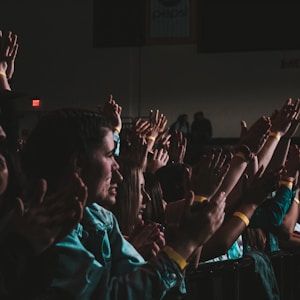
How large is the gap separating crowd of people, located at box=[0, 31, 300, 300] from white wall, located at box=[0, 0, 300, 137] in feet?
39.5

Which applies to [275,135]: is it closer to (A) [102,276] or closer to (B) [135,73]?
(A) [102,276]

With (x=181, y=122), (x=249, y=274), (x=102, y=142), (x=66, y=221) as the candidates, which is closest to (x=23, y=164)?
(x=102, y=142)

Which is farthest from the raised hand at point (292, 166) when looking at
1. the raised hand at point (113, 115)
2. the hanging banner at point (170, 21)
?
the hanging banner at point (170, 21)

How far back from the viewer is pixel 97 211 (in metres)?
2.09

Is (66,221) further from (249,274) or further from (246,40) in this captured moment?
(246,40)

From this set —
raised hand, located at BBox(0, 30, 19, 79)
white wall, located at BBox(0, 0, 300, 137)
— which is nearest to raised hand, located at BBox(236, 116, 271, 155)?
raised hand, located at BBox(0, 30, 19, 79)

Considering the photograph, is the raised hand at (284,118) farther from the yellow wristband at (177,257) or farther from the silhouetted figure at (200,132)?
the silhouetted figure at (200,132)

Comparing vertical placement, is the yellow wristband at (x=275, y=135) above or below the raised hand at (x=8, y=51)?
below

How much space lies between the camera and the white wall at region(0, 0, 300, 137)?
14805mm

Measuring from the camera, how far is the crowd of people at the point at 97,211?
159 cm

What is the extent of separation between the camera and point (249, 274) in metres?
3.11

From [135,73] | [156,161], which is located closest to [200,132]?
[135,73]

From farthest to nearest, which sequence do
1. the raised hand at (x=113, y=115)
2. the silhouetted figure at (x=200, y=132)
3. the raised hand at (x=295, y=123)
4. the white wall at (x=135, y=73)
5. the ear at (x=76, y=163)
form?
the white wall at (x=135, y=73) → the silhouetted figure at (x=200, y=132) → the raised hand at (x=295, y=123) → the raised hand at (x=113, y=115) → the ear at (x=76, y=163)

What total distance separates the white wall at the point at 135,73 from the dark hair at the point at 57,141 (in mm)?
12767
